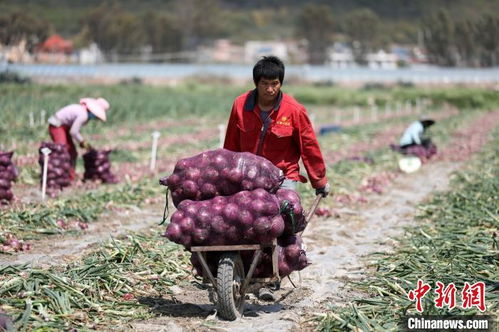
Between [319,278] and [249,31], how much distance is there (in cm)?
15458

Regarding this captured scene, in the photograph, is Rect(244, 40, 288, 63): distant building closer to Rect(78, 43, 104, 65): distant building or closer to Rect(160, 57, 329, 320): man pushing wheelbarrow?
Rect(78, 43, 104, 65): distant building

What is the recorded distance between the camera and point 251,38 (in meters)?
149

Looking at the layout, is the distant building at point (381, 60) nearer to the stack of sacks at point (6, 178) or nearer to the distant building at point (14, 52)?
the distant building at point (14, 52)

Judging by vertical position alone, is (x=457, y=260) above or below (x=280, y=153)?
below

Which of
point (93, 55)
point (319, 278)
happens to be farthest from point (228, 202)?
point (93, 55)

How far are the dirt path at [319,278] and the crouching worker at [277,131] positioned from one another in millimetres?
1026

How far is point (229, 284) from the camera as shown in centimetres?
562

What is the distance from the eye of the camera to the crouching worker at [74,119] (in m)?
11.4

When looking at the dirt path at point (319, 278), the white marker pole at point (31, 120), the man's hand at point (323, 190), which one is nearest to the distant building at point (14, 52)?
the white marker pole at point (31, 120)

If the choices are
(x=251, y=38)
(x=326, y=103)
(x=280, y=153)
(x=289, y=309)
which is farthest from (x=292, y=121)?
(x=251, y=38)

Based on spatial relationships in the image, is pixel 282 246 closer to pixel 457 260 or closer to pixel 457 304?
pixel 457 304

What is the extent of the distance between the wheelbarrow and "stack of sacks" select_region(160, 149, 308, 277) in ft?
0.22

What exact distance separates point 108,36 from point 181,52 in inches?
1047

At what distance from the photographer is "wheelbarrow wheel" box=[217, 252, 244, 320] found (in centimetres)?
562
